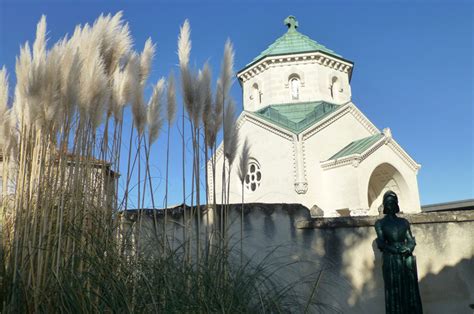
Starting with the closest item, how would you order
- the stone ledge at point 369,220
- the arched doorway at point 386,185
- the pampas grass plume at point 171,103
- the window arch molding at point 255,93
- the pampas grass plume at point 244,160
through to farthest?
the pampas grass plume at point 171,103 < the pampas grass plume at point 244,160 < the stone ledge at point 369,220 < the arched doorway at point 386,185 < the window arch molding at point 255,93

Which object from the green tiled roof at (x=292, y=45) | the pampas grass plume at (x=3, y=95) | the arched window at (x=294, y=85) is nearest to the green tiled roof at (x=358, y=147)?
the arched window at (x=294, y=85)

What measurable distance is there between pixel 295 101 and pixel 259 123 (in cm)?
252

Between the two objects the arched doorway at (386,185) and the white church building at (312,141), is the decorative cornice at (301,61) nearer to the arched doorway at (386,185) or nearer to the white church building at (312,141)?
the white church building at (312,141)

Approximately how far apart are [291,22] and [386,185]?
34.2ft

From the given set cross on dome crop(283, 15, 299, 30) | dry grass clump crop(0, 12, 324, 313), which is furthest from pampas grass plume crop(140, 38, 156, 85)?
cross on dome crop(283, 15, 299, 30)

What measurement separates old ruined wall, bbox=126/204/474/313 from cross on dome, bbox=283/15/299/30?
64.6 feet

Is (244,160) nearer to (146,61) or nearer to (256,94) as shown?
(146,61)

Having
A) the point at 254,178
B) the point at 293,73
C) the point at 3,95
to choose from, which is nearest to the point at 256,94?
the point at 293,73

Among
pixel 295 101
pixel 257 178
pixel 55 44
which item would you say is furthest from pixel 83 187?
pixel 295 101

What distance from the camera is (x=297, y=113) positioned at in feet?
64.7

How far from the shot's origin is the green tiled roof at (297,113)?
18.5m

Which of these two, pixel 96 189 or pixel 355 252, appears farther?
pixel 355 252

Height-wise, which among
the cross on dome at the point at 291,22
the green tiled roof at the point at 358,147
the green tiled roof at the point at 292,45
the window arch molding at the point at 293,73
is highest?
the cross on dome at the point at 291,22

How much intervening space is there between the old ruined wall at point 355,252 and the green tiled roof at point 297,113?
1297 centimetres
